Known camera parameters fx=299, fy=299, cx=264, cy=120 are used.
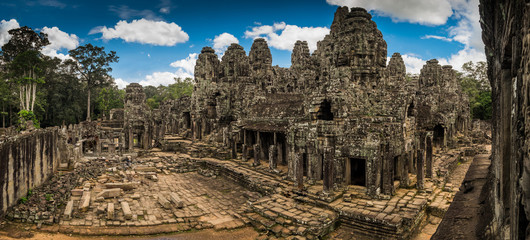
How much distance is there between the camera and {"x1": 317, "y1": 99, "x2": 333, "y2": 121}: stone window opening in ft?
41.7

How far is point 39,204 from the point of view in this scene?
9.75m

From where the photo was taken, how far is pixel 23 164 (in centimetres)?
1004

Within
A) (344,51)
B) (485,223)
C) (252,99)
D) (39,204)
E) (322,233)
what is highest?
(344,51)

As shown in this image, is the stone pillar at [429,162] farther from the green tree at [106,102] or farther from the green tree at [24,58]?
the green tree at [106,102]

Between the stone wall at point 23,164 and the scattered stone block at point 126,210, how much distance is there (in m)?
3.09

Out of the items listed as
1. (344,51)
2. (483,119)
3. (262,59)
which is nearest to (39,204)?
(344,51)

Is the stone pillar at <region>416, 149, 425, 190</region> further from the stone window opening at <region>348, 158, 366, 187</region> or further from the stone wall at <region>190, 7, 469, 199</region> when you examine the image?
the stone window opening at <region>348, 158, 366, 187</region>

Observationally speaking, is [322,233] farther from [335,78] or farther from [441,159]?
[441,159]

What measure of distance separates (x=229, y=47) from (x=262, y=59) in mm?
4177

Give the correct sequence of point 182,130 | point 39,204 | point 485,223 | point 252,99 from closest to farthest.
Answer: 1. point 485,223
2. point 39,204
3. point 252,99
4. point 182,130

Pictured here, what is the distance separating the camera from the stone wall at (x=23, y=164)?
8.62m

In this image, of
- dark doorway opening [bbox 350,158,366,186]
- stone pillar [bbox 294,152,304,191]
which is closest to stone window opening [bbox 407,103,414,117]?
dark doorway opening [bbox 350,158,366,186]

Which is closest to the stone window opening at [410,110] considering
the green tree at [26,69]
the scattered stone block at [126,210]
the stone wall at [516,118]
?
the stone wall at [516,118]

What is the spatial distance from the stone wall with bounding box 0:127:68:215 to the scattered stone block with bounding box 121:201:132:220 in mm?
3091
